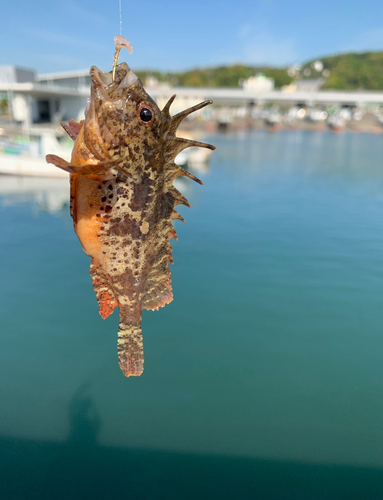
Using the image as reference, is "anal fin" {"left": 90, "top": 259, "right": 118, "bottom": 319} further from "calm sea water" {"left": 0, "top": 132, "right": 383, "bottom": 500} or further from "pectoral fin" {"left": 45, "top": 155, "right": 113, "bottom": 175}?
"calm sea water" {"left": 0, "top": 132, "right": 383, "bottom": 500}

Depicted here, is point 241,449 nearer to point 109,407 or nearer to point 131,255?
point 109,407

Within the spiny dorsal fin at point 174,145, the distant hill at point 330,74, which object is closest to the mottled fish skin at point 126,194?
the spiny dorsal fin at point 174,145

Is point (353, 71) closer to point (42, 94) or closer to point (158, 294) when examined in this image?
point (42, 94)

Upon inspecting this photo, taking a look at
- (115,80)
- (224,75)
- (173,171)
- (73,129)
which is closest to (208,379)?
(173,171)

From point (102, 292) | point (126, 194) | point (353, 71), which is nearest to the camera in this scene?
point (126, 194)

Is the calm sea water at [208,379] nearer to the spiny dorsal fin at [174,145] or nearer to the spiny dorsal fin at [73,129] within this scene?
the spiny dorsal fin at [174,145]

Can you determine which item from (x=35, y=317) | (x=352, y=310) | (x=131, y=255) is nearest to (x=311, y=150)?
(x=352, y=310)
